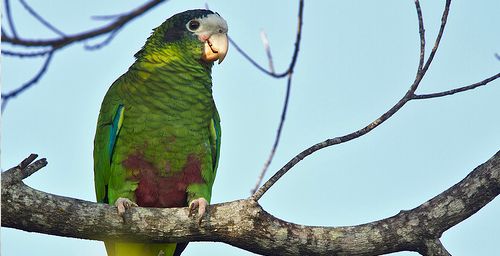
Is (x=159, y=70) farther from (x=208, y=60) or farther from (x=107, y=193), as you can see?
(x=107, y=193)

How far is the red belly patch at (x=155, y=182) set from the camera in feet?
Answer: 14.1

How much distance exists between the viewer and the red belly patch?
4.29m

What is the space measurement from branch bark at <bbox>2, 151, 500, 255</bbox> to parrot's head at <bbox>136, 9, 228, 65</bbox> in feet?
5.20

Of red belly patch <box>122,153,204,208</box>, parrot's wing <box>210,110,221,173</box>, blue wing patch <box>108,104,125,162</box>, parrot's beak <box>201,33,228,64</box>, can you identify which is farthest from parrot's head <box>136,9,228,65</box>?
red belly patch <box>122,153,204,208</box>

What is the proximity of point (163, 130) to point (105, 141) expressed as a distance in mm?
357

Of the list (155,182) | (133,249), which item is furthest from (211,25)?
(133,249)

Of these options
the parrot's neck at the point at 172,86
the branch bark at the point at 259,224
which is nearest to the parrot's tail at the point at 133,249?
the branch bark at the point at 259,224

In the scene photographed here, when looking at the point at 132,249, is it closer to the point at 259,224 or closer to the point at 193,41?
the point at 259,224

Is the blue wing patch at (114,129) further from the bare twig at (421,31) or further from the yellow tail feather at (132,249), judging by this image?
the bare twig at (421,31)

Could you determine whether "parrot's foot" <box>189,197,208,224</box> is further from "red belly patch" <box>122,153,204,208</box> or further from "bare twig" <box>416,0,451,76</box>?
"bare twig" <box>416,0,451,76</box>

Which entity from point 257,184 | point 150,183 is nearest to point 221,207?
point 257,184

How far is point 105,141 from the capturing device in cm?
439

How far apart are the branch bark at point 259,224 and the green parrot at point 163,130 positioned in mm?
680

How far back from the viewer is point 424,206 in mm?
3402
